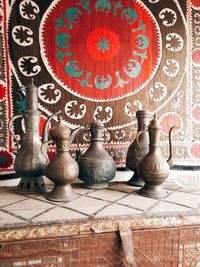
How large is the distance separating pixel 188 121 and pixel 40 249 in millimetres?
1061

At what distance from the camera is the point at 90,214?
3.11 ft

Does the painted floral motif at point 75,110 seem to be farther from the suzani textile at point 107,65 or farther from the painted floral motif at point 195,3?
the painted floral motif at point 195,3

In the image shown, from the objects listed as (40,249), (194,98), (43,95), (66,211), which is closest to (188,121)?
(194,98)

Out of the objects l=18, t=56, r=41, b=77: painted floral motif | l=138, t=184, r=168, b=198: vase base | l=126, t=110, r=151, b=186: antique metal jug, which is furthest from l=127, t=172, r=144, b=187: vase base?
l=18, t=56, r=41, b=77: painted floral motif

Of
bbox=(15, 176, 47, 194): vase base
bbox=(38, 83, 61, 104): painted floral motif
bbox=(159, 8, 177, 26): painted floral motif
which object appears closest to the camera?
bbox=(15, 176, 47, 194): vase base

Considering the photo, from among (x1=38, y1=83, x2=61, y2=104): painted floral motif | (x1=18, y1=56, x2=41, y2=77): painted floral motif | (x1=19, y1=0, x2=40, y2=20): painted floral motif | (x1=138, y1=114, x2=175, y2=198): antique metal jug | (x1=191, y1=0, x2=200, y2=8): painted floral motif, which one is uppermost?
(x1=191, y1=0, x2=200, y2=8): painted floral motif

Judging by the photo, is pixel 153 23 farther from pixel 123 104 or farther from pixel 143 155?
pixel 143 155

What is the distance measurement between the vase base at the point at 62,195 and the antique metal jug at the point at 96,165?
0.44ft

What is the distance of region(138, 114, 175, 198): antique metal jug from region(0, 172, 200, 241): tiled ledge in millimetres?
46

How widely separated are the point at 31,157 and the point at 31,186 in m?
0.13

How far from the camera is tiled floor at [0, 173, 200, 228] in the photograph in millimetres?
927

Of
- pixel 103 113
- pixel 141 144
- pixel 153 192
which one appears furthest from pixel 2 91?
pixel 153 192

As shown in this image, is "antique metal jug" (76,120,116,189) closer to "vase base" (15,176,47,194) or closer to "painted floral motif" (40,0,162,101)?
"vase base" (15,176,47,194)

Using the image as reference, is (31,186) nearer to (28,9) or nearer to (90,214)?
(90,214)
